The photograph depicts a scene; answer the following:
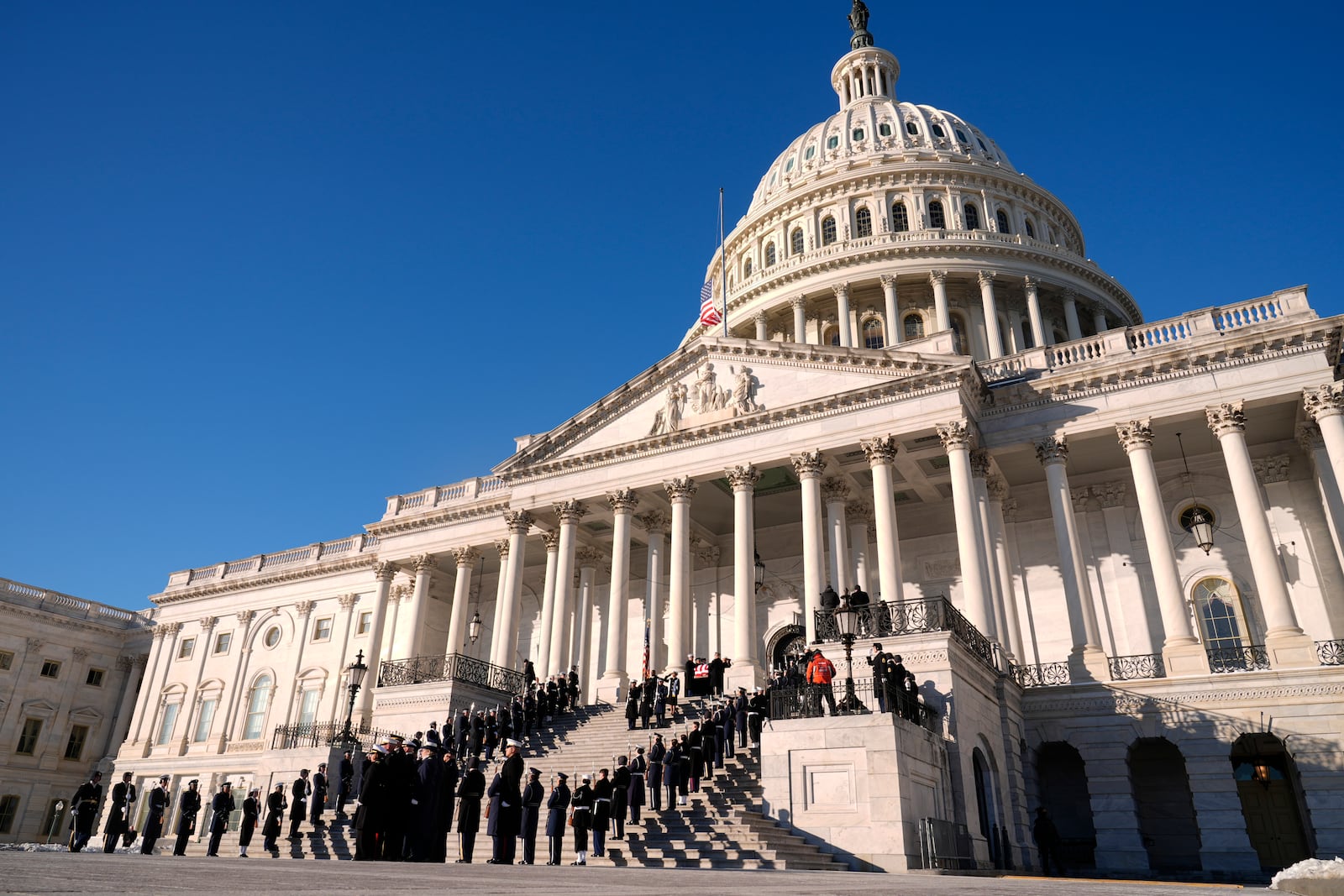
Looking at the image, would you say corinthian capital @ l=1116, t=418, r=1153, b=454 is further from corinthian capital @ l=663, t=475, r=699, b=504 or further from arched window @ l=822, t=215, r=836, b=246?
arched window @ l=822, t=215, r=836, b=246

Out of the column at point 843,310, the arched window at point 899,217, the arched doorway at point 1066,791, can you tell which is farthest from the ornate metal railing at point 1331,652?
the arched window at point 899,217

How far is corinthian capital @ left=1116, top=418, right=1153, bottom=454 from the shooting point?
2828 centimetres

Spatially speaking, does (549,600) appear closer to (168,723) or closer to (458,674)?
(458,674)

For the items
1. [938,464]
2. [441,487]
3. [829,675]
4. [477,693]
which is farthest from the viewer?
[441,487]

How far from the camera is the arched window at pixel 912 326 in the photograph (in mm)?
50812

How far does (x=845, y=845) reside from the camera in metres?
16.8

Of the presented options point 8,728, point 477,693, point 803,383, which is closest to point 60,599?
point 8,728

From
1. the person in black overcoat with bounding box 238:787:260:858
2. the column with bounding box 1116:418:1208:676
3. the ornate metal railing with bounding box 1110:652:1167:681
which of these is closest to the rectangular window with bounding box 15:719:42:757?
the person in black overcoat with bounding box 238:787:260:858

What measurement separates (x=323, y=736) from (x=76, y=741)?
78.6ft

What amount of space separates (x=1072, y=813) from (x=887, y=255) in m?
31.7

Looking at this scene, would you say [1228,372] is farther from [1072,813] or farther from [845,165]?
[845,165]

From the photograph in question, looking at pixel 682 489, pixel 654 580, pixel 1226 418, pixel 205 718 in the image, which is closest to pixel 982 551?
pixel 1226 418

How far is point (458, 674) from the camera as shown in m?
30.4

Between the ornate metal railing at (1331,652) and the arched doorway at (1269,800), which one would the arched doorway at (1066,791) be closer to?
the arched doorway at (1269,800)
